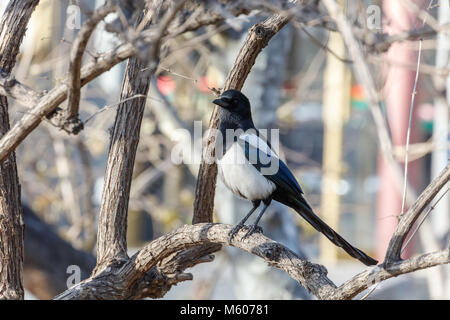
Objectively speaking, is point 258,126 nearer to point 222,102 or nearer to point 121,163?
point 222,102

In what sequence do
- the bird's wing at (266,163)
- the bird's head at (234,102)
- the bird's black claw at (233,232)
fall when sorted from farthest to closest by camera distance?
the bird's wing at (266,163)
the bird's head at (234,102)
the bird's black claw at (233,232)

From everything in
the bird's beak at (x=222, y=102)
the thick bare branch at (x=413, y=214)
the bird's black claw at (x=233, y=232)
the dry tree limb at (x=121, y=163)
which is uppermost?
the bird's beak at (x=222, y=102)

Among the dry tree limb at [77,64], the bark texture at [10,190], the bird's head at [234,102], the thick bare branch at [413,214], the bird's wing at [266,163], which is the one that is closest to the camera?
the dry tree limb at [77,64]

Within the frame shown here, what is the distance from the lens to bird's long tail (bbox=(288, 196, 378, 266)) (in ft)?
8.59

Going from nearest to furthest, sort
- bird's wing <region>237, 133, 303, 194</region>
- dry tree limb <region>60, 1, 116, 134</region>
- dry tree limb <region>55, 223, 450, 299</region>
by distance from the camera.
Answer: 1. dry tree limb <region>60, 1, 116, 134</region>
2. dry tree limb <region>55, 223, 450, 299</region>
3. bird's wing <region>237, 133, 303, 194</region>

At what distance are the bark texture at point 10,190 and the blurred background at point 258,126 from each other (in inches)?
13.5

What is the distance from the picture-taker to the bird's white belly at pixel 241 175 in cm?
317

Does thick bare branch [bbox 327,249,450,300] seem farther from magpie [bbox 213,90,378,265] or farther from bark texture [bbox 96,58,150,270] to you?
bark texture [bbox 96,58,150,270]

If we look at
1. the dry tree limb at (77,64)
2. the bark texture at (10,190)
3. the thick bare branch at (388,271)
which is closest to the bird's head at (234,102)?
the bark texture at (10,190)

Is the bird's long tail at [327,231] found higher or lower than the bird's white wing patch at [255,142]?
lower

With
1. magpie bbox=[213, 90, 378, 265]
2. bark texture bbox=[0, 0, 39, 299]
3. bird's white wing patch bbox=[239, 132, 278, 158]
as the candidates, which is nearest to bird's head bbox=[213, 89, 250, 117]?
magpie bbox=[213, 90, 378, 265]

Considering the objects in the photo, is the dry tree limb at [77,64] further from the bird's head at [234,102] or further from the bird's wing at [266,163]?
the bird's wing at [266,163]

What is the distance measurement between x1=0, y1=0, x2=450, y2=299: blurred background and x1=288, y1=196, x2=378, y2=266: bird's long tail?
306 millimetres
